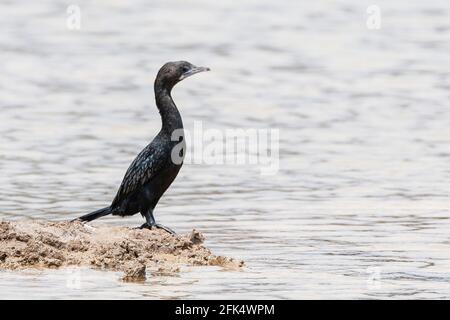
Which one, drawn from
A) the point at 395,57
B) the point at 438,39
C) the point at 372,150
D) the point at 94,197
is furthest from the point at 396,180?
the point at 438,39

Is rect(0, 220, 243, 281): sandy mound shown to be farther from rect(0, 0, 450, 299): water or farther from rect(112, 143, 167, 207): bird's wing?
rect(112, 143, 167, 207): bird's wing

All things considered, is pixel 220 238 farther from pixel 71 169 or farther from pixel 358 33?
pixel 358 33

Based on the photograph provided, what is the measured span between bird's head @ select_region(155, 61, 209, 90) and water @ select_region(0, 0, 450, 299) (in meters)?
1.32

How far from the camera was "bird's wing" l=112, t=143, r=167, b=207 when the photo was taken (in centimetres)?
1227

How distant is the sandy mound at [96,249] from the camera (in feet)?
36.2

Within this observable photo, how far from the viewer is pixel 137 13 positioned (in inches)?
1089

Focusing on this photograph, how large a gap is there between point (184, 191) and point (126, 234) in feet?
12.0

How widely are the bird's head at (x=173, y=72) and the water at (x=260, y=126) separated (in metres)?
1.32

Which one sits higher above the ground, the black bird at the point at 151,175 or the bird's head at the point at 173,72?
the bird's head at the point at 173,72

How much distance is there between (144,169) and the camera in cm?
1228

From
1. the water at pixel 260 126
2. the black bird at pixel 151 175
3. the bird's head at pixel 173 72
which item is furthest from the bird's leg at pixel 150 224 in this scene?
the bird's head at pixel 173 72

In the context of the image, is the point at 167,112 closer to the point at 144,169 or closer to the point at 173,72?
the point at 173,72

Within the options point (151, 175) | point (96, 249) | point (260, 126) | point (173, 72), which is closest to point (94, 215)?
point (151, 175)

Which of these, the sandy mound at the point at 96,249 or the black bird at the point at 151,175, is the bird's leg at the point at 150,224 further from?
the sandy mound at the point at 96,249
